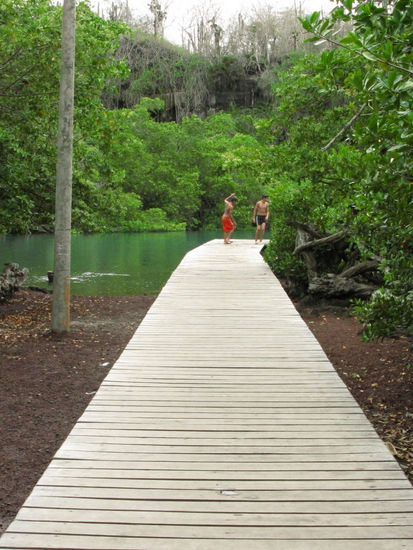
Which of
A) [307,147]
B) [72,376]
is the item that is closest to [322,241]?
[307,147]

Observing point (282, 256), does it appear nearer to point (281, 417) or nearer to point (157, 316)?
point (157, 316)

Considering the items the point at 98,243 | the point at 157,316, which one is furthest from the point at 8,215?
the point at 98,243

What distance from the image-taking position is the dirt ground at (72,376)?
5.54 metres

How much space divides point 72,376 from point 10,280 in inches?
323

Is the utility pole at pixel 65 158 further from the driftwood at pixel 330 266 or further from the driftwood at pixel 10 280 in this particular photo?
the driftwood at pixel 330 266

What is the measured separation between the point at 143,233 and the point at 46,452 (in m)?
45.3

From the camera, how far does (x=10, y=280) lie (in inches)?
627

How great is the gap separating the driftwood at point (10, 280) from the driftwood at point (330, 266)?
726 centimetres

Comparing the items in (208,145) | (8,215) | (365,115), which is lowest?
(8,215)

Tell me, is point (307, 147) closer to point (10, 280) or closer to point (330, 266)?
point (330, 266)

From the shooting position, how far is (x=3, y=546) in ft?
9.70

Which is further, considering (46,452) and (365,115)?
(46,452)

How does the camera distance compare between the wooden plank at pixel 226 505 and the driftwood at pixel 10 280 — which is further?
the driftwood at pixel 10 280

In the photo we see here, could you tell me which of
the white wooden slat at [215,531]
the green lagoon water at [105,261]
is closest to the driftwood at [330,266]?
the green lagoon water at [105,261]
